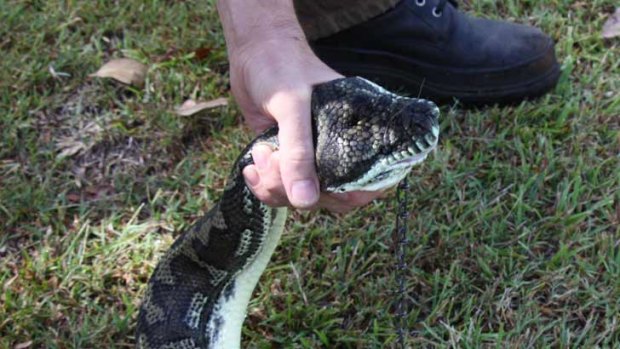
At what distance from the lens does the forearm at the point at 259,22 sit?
9.39ft

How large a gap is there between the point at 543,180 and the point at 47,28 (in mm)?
A: 2854

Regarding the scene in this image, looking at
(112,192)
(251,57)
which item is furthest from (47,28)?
(251,57)

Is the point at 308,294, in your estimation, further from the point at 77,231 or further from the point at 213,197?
the point at 77,231

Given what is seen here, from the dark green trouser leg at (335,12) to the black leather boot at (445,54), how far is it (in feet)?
0.15

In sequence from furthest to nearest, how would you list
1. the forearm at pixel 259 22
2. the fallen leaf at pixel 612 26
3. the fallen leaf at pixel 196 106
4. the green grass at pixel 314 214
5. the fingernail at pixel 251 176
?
the fallen leaf at pixel 612 26, the fallen leaf at pixel 196 106, the green grass at pixel 314 214, the forearm at pixel 259 22, the fingernail at pixel 251 176

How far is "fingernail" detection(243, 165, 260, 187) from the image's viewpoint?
265cm

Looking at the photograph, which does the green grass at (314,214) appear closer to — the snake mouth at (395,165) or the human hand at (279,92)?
the human hand at (279,92)

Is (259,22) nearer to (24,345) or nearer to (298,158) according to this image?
(298,158)

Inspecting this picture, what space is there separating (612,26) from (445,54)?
3.18ft

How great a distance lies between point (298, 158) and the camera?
7.81 ft

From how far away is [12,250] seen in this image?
3.47 meters

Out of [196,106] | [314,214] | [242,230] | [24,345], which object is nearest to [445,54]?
[314,214]

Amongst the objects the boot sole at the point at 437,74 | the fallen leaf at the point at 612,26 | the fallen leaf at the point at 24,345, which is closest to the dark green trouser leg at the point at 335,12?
the boot sole at the point at 437,74

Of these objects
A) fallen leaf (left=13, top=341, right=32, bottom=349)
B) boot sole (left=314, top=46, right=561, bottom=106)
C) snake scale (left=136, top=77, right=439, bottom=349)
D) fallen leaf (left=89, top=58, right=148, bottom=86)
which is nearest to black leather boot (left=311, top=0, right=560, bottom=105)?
boot sole (left=314, top=46, right=561, bottom=106)
